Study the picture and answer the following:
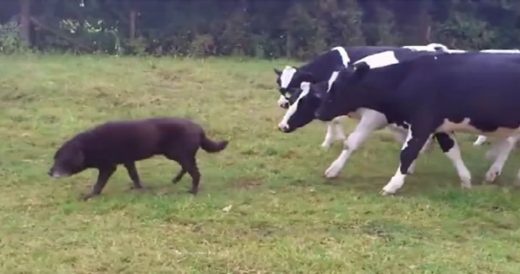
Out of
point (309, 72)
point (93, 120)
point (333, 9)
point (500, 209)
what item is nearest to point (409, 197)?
point (500, 209)

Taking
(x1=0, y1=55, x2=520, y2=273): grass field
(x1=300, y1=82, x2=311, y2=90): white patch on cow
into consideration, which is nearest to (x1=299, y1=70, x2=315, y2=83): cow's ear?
(x1=300, y1=82, x2=311, y2=90): white patch on cow

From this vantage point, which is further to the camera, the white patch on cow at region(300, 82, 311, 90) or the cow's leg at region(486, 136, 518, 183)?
the white patch on cow at region(300, 82, 311, 90)

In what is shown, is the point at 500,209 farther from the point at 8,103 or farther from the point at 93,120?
the point at 8,103

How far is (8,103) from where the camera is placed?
12.0 m

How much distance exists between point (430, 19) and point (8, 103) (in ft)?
31.9

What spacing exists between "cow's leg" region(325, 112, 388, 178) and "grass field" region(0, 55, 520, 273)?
0.13m

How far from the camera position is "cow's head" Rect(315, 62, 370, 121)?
8.24 metres

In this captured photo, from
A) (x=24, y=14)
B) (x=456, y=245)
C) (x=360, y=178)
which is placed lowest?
(x=24, y=14)

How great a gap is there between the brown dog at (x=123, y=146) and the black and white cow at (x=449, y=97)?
5.19 ft

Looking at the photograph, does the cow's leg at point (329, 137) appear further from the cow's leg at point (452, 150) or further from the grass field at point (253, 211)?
the cow's leg at point (452, 150)

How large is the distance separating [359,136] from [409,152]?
802 mm

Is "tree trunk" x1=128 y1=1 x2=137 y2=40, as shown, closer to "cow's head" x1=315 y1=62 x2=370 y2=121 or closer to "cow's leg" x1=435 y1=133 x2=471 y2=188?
"cow's head" x1=315 y1=62 x2=370 y2=121

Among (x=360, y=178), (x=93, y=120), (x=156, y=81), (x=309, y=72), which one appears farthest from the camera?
(x=156, y=81)

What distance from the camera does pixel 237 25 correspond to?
18703 mm
